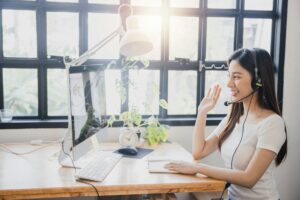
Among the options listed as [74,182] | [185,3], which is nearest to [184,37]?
[185,3]

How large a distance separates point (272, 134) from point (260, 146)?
83 mm

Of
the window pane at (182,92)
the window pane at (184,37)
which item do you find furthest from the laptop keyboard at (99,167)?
the window pane at (184,37)

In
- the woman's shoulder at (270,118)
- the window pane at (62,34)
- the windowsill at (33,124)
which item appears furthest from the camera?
the window pane at (62,34)

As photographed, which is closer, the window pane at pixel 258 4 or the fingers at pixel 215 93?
the fingers at pixel 215 93

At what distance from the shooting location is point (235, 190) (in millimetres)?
1557

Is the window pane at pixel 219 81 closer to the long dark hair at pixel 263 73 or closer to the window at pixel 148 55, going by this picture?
the window at pixel 148 55

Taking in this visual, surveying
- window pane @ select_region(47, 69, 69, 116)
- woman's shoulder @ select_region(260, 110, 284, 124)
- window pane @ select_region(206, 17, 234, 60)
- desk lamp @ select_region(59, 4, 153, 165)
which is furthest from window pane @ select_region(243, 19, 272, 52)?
window pane @ select_region(47, 69, 69, 116)

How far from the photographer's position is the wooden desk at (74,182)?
125 centimetres

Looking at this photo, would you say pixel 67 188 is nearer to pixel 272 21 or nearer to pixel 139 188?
pixel 139 188

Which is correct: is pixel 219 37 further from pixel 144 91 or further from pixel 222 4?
pixel 144 91

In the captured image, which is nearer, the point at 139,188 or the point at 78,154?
the point at 139,188

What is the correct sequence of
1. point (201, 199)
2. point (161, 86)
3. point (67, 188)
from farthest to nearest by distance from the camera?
point (161, 86) → point (201, 199) → point (67, 188)

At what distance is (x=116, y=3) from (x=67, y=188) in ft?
5.03

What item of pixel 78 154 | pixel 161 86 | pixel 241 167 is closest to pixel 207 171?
pixel 241 167
